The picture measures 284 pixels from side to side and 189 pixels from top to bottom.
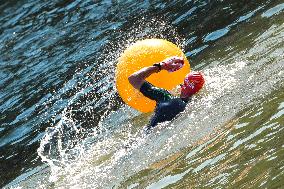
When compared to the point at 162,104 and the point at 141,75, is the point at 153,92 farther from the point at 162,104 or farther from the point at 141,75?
the point at 141,75

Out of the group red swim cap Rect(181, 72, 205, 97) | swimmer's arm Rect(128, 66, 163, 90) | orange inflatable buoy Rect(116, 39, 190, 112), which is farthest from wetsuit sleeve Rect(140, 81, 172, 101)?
red swim cap Rect(181, 72, 205, 97)

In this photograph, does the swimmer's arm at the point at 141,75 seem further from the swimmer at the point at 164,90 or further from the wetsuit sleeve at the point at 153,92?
the wetsuit sleeve at the point at 153,92

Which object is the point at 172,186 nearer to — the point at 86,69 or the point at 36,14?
the point at 86,69

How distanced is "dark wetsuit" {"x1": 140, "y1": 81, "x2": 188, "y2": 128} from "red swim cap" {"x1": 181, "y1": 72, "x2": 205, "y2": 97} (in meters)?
0.34

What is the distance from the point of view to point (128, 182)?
854cm

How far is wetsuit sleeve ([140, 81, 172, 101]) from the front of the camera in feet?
33.8

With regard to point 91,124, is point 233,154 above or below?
above

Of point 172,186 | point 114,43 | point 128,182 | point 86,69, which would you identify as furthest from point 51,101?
point 172,186

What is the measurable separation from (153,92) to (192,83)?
2.65 feet

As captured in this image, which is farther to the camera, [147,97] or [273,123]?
[147,97]

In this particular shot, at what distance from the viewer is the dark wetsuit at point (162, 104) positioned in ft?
34.0

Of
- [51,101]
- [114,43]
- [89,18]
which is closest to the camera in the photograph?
[51,101]

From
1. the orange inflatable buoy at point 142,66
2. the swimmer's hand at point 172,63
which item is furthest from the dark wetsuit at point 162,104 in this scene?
the swimmer's hand at point 172,63

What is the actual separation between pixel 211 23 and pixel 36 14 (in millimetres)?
11815
